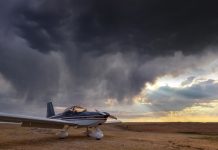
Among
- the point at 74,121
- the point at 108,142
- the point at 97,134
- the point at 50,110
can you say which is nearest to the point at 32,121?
the point at 74,121

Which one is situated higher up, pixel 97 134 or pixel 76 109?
pixel 76 109

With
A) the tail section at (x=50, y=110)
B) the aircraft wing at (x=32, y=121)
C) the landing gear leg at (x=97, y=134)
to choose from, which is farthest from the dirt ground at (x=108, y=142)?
the tail section at (x=50, y=110)

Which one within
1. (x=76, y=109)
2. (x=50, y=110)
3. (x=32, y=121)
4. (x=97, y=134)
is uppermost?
(x=50, y=110)

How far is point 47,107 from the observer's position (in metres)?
29.4

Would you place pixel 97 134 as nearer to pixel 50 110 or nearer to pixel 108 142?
pixel 108 142

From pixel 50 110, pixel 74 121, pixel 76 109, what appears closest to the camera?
pixel 74 121

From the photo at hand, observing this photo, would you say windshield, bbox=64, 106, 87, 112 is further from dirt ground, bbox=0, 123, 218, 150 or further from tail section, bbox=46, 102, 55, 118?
tail section, bbox=46, 102, 55, 118

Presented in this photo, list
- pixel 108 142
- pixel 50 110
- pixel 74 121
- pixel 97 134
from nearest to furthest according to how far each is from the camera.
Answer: pixel 108 142 → pixel 97 134 → pixel 74 121 → pixel 50 110

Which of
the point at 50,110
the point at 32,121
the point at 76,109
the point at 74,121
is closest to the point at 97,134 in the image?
the point at 74,121

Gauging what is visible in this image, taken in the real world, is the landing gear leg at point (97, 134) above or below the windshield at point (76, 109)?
below

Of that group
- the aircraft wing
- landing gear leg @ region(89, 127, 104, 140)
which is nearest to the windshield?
the aircraft wing

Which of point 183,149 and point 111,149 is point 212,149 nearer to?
point 183,149

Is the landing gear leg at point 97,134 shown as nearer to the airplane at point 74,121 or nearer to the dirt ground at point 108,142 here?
the airplane at point 74,121

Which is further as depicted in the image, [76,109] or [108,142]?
[76,109]
